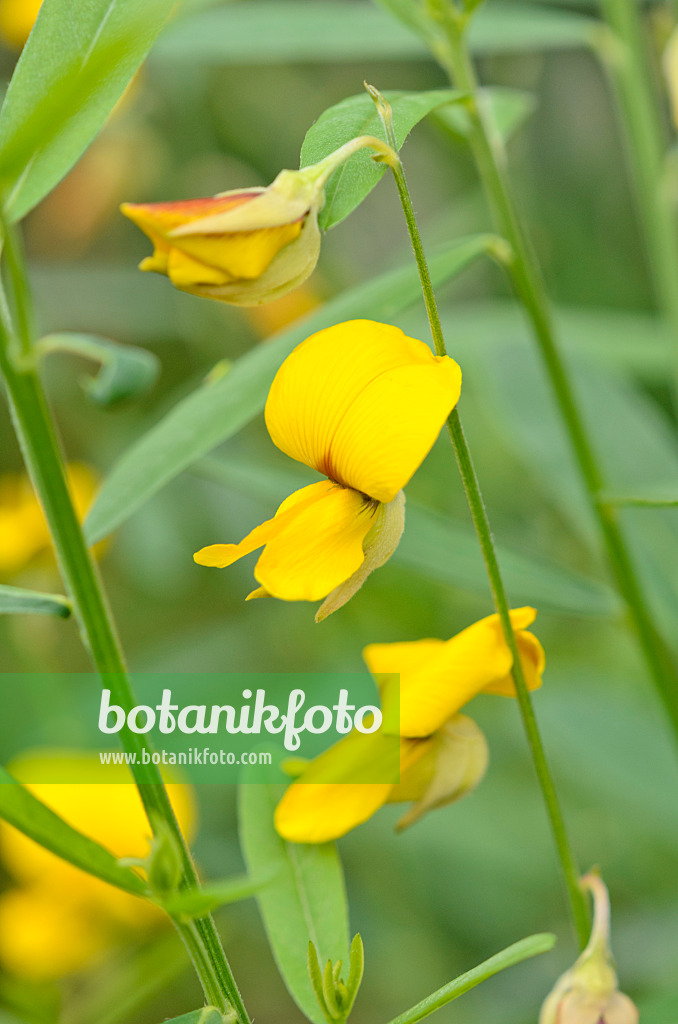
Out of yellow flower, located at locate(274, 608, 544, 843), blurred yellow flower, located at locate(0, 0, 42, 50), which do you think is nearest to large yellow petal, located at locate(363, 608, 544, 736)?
yellow flower, located at locate(274, 608, 544, 843)

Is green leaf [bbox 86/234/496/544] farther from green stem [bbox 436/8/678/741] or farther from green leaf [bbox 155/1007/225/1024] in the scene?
green leaf [bbox 155/1007/225/1024]

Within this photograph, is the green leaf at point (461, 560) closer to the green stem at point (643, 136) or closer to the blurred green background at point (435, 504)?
the blurred green background at point (435, 504)

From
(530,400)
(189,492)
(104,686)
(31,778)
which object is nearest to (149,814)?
(104,686)

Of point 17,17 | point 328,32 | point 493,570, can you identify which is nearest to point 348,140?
point 493,570

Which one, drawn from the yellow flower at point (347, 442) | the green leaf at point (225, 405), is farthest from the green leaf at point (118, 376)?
the yellow flower at point (347, 442)

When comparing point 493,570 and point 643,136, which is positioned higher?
point 643,136

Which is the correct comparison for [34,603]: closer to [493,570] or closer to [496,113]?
[493,570]
